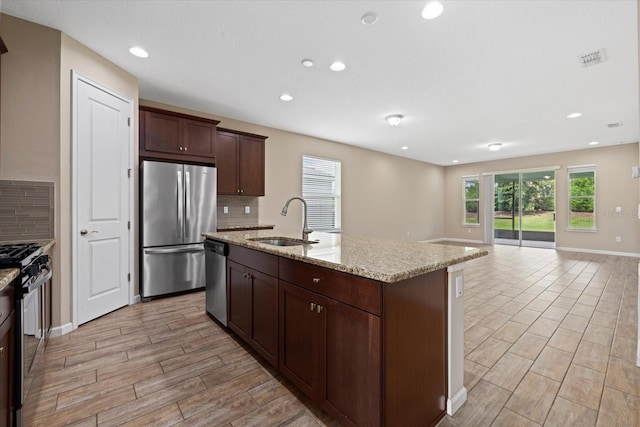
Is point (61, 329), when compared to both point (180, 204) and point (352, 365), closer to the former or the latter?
point (180, 204)

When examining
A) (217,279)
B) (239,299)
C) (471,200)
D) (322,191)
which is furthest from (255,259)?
(471,200)

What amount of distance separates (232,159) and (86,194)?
203cm

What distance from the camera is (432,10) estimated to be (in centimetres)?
219

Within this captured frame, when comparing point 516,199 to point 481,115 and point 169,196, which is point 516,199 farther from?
point 169,196

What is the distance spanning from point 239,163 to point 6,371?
3623 millimetres

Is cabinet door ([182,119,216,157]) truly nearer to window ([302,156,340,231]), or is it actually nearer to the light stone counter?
window ([302,156,340,231])

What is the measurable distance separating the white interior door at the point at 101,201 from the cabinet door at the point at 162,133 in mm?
246

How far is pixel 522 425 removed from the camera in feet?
4.92

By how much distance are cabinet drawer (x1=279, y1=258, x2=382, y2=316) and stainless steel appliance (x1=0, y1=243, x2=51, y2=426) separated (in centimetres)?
136

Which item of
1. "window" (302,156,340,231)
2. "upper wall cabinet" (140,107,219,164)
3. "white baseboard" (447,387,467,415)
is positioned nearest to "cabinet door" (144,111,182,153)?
"upper wall cabinet" (140,107,219,164)

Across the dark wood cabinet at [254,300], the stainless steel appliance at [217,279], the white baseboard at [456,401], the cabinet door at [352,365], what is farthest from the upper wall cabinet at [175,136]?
the white baseboard at [456,401]

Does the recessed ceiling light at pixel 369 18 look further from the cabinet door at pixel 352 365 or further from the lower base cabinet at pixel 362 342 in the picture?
the cabinet door at pixel 352 365

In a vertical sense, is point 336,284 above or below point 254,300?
above

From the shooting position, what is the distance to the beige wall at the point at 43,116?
2359 millimetres
